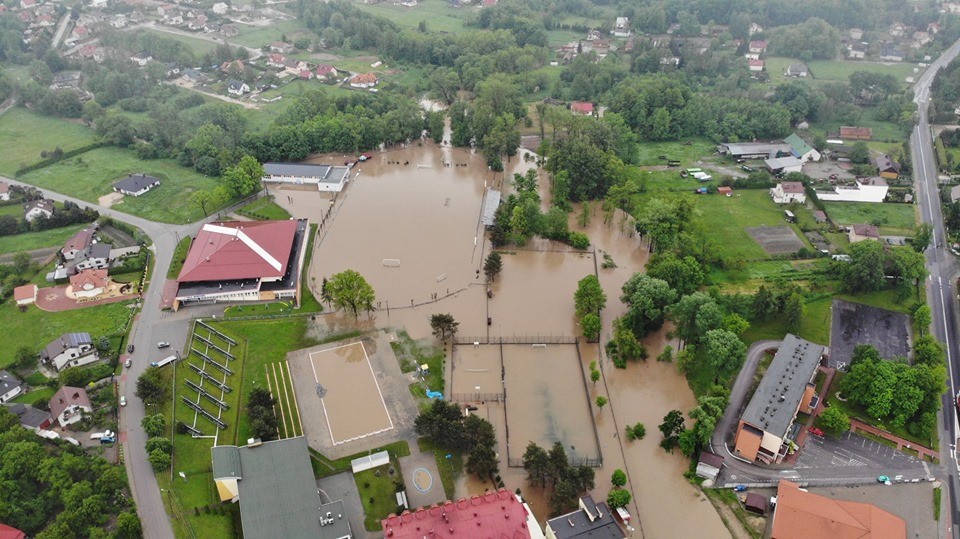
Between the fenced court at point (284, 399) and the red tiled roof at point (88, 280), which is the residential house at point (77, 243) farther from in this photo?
the fenced court at point (284, 399)

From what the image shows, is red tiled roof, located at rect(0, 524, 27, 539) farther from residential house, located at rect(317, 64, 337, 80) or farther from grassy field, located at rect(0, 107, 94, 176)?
residential house, located at rect(317, 64, 337, 80)

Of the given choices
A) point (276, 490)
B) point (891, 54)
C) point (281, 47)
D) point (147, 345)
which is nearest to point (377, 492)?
point (276, 490)

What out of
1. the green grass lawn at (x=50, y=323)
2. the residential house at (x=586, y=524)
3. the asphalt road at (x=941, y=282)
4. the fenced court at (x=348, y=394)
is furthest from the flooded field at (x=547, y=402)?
the green grass lawn at (x=50, y=323)

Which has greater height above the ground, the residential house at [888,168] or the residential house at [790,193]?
the residential house at [888,168]

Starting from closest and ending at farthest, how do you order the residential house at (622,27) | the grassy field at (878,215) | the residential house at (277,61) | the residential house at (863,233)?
the residential house at (863,233) < the grassy field at (878,215) < the residential house at (277,61) < the residential house at (622,27)

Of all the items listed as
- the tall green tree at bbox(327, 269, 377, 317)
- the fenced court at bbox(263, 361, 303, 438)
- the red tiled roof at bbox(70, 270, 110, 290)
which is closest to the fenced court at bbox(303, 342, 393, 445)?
the fenced court at bbox(263, 361, 303, 438)

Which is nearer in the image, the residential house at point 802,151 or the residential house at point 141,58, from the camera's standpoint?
the residential house at point 802,151

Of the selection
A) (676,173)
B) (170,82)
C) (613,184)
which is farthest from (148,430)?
(170,82)
